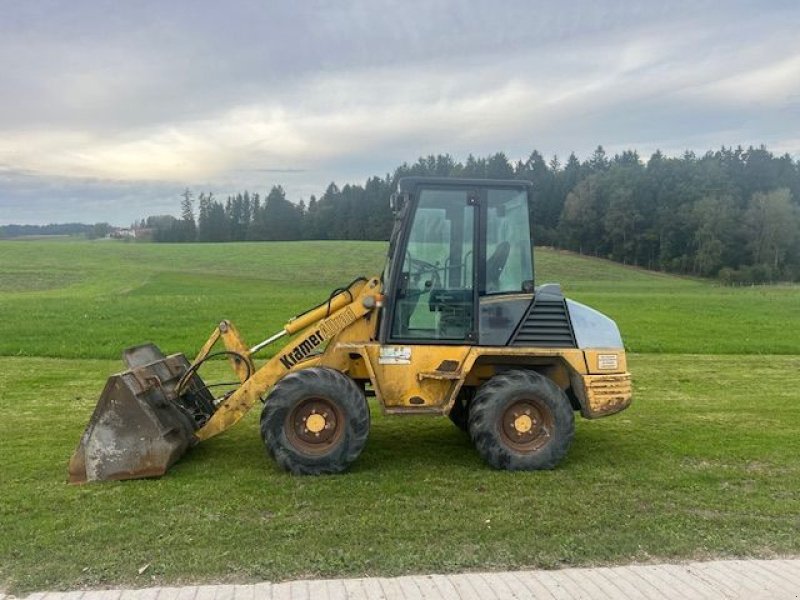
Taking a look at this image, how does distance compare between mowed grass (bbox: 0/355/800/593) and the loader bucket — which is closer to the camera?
mowed grass (bbox: 0/355/800/593)

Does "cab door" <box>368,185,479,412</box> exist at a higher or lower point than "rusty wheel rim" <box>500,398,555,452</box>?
higher

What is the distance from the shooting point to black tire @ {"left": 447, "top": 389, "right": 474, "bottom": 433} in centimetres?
732

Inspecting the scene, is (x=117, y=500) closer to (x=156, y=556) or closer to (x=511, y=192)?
(x=156, y=556)

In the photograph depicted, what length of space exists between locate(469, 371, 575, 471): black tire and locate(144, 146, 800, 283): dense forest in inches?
2215

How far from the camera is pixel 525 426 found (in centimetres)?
643

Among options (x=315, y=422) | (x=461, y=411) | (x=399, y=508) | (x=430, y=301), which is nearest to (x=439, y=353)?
(x=430, y=301)

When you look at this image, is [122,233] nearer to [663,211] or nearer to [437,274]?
[663,211]

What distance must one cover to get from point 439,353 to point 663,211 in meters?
75.7

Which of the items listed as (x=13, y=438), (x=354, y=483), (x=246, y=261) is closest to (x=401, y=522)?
(x=354, y=483)

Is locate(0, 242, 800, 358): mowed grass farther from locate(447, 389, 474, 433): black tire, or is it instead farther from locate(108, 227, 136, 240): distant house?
locate(108, 227, 136, 240): distant house

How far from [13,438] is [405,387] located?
13.4ft

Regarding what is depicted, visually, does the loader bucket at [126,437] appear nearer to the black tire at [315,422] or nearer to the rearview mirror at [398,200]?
the black tire at [315,422]

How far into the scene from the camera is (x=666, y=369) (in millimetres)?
12438

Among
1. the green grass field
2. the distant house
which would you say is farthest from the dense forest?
the green grass field
